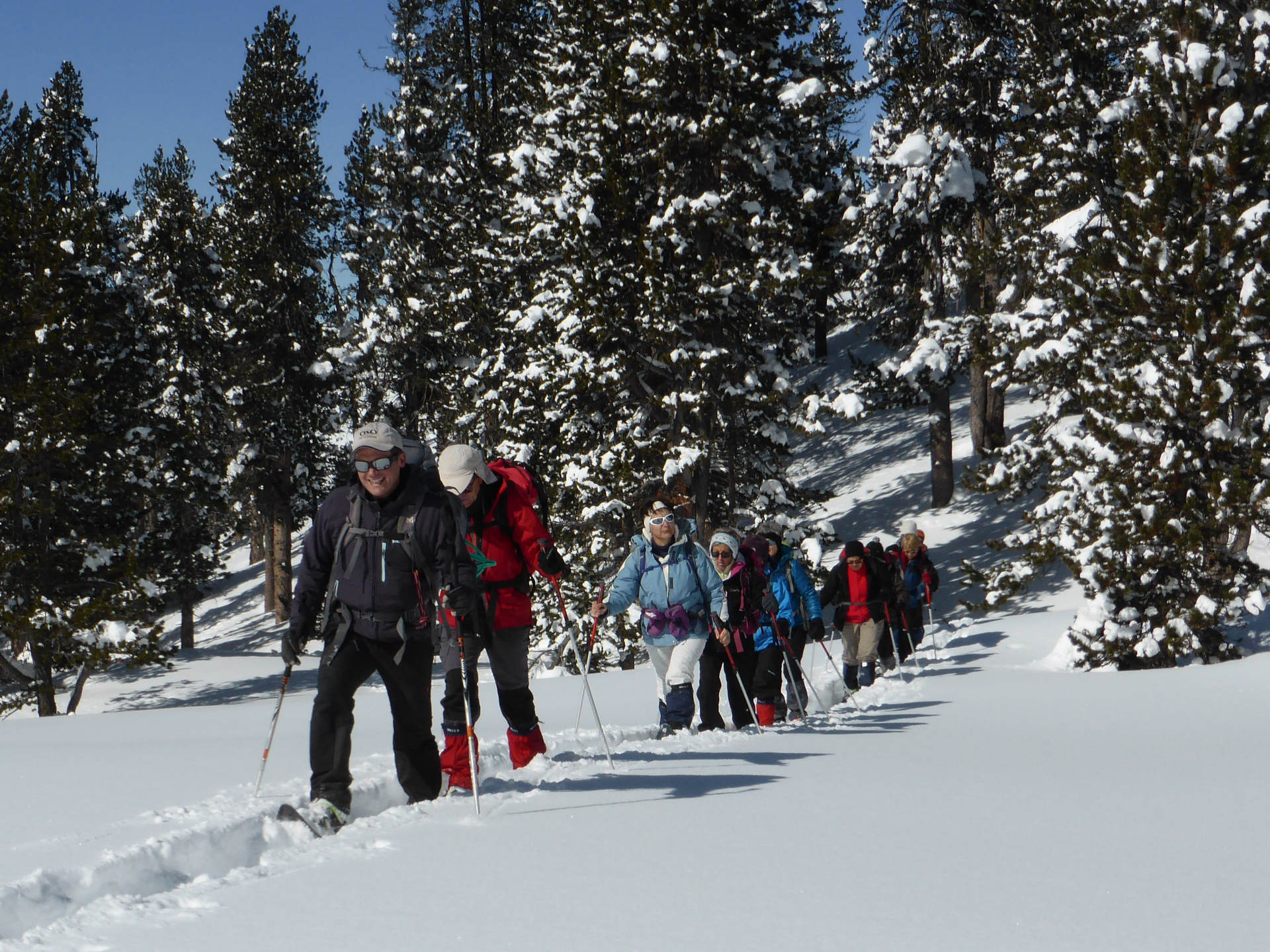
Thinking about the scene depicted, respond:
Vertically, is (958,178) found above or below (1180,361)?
above

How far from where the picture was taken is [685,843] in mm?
4383

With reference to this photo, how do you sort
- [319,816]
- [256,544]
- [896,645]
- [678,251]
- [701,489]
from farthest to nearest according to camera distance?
[256,544], [701,489], [678,251], [896,645], [319,816]

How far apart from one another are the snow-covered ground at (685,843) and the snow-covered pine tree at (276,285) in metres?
21.5

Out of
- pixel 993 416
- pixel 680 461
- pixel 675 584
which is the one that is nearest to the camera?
pixel 675 584

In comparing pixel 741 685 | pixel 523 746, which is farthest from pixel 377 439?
pixel 741 685

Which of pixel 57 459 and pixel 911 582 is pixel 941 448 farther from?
pixel 57 459

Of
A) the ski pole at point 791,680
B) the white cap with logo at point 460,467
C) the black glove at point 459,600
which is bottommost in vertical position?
the ski pole at point 791,680

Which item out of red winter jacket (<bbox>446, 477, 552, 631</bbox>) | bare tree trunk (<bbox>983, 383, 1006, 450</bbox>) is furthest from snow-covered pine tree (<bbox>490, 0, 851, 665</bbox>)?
red winter jacket (<bbox>446, 477, 552, 631</bbox>)

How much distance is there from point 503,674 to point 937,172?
58.5 ft

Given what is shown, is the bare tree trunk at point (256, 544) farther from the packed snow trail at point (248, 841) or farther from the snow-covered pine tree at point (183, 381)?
the packed snow trail at point (248, 841)

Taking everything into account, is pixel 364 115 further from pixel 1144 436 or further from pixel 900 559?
pixel 1144 436

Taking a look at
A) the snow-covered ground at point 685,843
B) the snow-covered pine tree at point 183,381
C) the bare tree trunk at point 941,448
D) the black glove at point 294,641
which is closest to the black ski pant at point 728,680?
the snow-covered ground at point 685,843

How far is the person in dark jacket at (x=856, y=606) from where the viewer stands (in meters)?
13.2

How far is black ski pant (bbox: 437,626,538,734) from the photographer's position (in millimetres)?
6359
